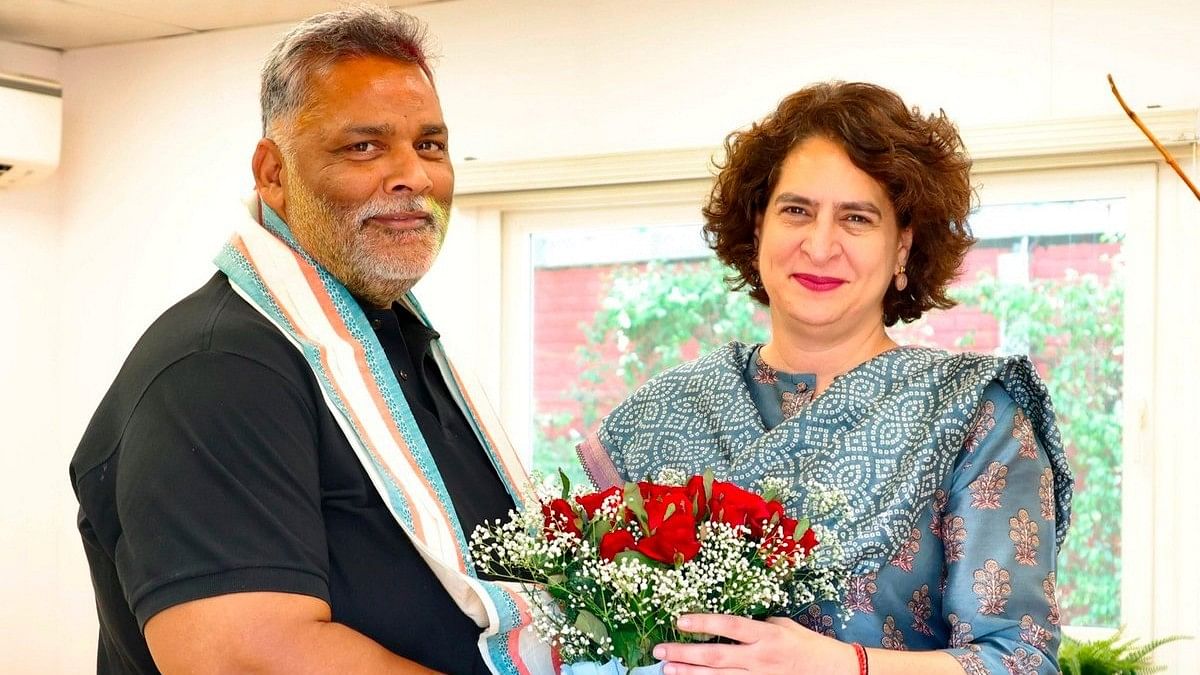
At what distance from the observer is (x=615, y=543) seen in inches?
62.7

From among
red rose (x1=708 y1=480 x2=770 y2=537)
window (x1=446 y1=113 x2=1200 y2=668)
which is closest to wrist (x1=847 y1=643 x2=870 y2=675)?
red rose (x1=708 y1=480 x2=770 y2=537)

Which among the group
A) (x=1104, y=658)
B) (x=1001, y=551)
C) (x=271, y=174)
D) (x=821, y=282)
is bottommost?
(x=1104, y=658)

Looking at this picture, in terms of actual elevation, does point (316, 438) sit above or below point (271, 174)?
below

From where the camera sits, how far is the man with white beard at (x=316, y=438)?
1538 mm

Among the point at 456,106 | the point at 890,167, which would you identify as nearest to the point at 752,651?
the point at 890,167

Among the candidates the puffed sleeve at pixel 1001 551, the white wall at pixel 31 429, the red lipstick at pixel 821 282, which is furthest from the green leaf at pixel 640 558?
the white wall at pixel 31 429

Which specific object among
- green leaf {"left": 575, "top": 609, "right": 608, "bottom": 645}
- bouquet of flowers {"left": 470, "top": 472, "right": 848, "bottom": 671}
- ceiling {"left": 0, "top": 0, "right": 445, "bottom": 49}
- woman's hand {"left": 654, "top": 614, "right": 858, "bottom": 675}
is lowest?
woman's hand {"left": 654, "top": 614, "right": 858, "bottom": 675}

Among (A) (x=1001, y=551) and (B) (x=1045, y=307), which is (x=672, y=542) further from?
(B) (x=1045, y=307)

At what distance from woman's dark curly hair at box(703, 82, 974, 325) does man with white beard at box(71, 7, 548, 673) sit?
49 centimetres

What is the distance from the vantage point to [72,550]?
16.9ft

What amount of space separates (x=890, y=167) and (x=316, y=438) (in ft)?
2.93

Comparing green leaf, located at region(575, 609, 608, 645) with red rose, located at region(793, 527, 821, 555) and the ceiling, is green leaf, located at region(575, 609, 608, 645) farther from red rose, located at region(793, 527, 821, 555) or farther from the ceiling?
the ceiling

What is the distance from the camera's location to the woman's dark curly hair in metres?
2.04

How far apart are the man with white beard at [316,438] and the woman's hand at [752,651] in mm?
220
